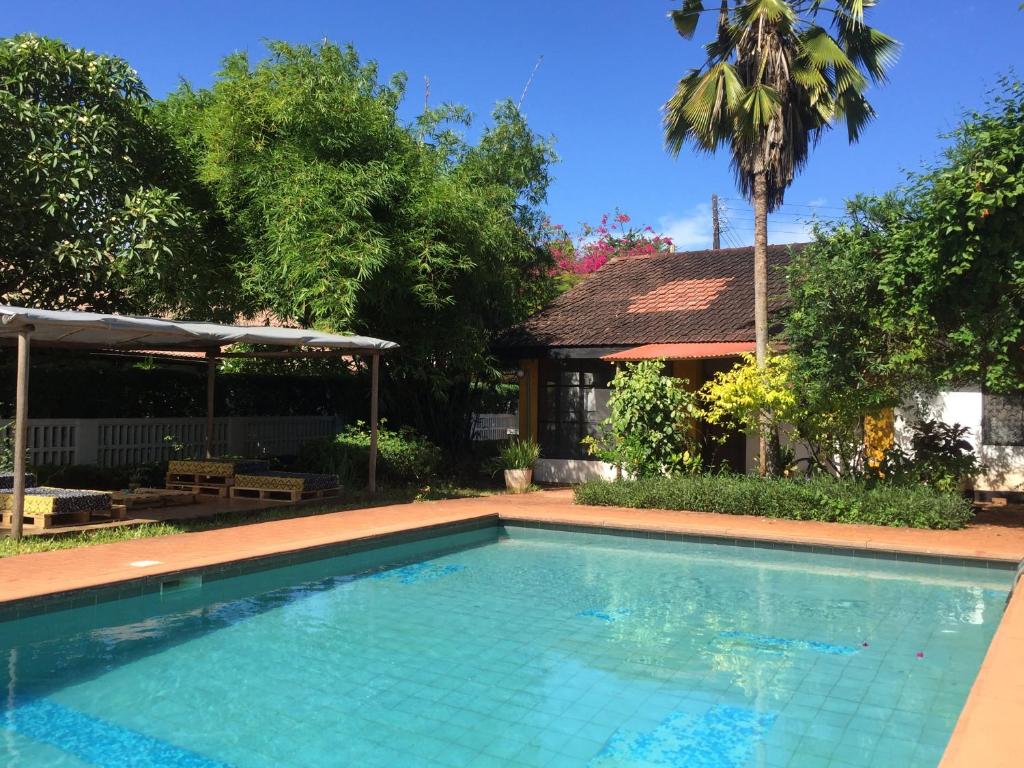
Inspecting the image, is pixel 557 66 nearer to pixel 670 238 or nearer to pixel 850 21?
pixel 850 21

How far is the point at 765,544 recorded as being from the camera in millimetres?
11047

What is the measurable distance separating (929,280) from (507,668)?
776 centimetres

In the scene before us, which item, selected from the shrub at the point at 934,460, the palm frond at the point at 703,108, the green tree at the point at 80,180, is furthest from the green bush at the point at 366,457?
the shrub at the point at 934,460

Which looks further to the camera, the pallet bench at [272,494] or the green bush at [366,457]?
the green bush at [366,457]

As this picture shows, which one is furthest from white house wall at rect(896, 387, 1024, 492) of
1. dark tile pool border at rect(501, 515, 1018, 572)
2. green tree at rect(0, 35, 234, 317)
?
green tree at rect(0, 35, 234, 317)

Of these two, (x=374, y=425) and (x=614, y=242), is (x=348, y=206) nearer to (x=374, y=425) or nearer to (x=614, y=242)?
(x=374, y=425)

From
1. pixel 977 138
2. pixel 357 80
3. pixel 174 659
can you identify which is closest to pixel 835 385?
pixel 977 138

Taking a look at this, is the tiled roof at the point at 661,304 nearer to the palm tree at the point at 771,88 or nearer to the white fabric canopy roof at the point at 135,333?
the palm tree at the point at 771,88

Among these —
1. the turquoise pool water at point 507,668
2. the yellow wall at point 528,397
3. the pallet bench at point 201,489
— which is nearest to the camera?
the turquoise pool water at point 507,668

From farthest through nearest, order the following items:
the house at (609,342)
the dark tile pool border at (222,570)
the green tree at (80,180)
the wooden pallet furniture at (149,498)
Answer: the house at (609,342), the green tree at (80,180), the wooden pallet furniture at (149,498), the dark tile pool border at (222,570)

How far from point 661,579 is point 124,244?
10360 millimetres

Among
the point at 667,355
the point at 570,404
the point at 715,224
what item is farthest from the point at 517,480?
the point at 715,224

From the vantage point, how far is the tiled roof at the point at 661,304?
16875mm

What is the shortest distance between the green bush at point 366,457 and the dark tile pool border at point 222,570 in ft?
13.0
